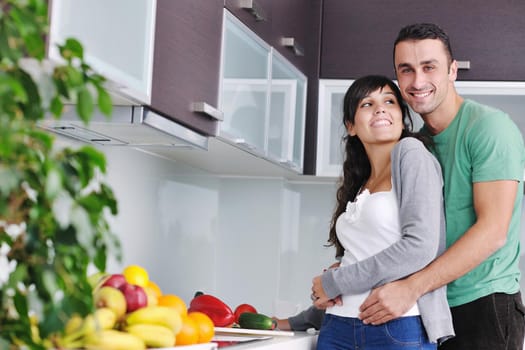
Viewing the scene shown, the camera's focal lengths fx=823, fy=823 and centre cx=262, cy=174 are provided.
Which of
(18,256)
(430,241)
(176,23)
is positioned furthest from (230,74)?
(18,256)

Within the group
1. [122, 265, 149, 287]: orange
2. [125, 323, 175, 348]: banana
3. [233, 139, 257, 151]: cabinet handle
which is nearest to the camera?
[125, 323, 175, 348]: banana

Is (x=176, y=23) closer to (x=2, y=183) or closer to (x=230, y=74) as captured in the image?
(x=230, y=74)

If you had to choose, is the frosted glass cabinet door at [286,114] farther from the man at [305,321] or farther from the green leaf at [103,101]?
the green leaf at [103,101]

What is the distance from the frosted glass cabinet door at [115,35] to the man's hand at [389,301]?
69cm

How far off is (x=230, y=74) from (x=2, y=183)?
160 centimetres

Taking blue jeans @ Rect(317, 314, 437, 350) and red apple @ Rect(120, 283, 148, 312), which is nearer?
red apple @ Rect(120, 283, 148, 312)

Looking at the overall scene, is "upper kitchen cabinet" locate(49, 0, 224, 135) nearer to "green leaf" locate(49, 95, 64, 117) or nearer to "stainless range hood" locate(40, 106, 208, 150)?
"stainless range hood" locate(40, 106, 208, 150)

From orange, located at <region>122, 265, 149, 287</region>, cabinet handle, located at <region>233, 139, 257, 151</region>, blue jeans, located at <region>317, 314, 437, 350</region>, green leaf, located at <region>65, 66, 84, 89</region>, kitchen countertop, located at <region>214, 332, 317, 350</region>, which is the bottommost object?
kitchen countertop, located at <region>214, 332, 317, 350</region>

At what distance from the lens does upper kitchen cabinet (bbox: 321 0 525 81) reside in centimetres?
307

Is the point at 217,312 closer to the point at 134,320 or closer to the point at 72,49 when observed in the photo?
the point at 134,320

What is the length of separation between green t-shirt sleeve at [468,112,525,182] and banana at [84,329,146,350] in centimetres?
104

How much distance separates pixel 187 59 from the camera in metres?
1.97

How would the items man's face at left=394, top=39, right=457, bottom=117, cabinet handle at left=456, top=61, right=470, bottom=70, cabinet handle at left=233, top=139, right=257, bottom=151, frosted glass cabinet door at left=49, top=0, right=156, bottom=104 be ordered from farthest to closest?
→ 1. cabinet handle at left=456, top=61, right=470, bottom=70
2. cabinet handle at left=233, top=139, right=257, bottom=151
3. man's face at left=394, top=39, right=457, bottom=117
4. frosted glass cabinet door at left=49, top=0, right=156, bottom=104

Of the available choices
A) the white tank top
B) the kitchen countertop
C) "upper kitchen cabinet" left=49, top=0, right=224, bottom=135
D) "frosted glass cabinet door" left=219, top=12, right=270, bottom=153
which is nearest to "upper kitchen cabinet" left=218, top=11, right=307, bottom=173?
"frosted glass cabinet door" left=219, top=12, right=270, bottom=153
